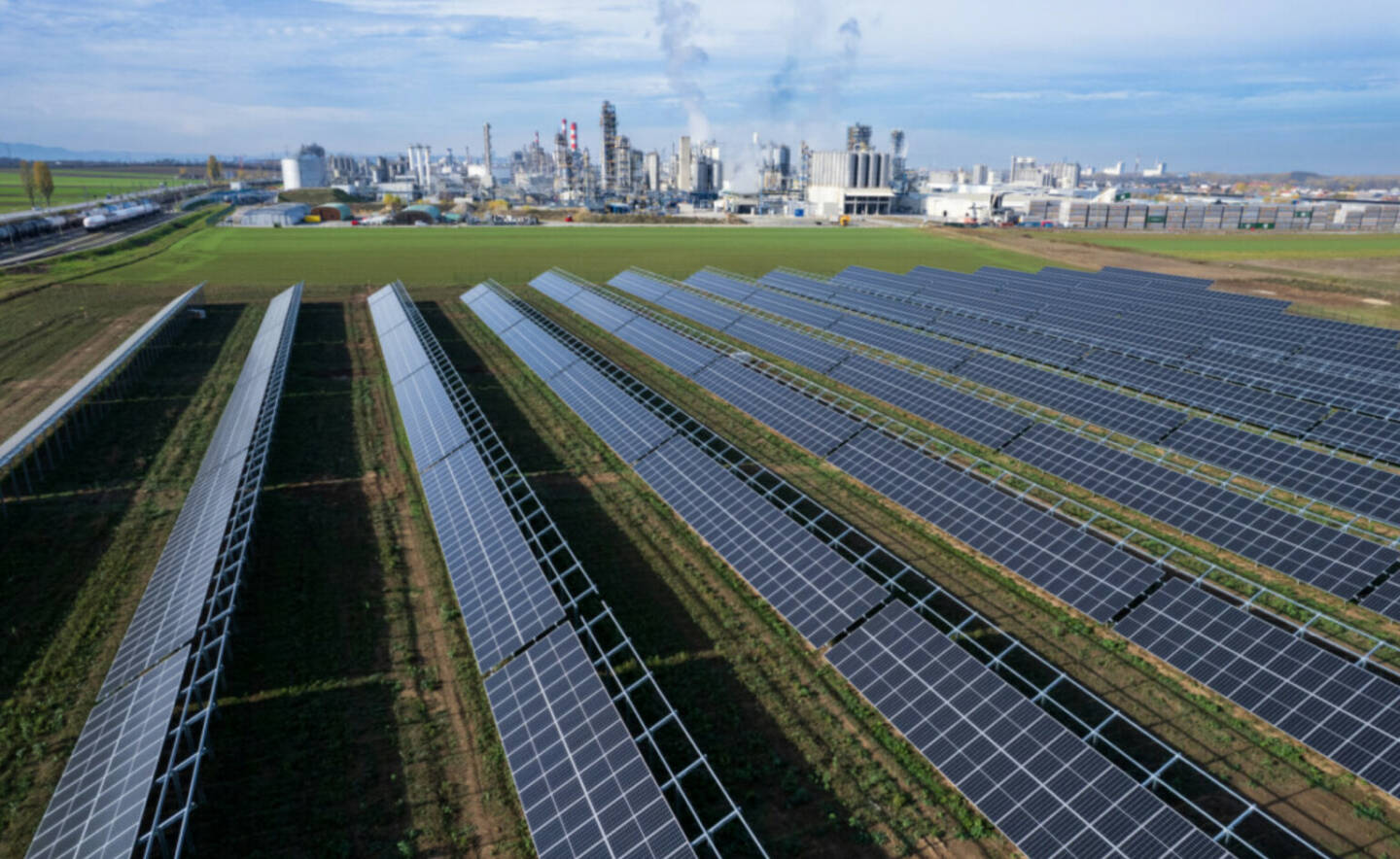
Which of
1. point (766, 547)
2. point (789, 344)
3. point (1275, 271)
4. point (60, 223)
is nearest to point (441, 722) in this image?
point (766, 547)

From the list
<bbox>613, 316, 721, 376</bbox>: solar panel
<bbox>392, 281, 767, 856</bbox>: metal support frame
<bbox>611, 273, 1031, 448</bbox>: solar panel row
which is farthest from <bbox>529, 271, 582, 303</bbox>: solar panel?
<bbox>392, 281, 767, 856</bbox>: metal support frame

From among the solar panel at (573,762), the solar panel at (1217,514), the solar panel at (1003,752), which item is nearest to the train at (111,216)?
the solar panel at (573,762)

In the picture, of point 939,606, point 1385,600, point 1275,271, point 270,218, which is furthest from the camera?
point 270,218

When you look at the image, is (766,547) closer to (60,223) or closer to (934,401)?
(934,401)

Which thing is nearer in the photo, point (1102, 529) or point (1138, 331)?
point (1102, 529)

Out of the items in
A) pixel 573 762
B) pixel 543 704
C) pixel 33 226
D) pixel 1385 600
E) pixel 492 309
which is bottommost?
pixel 573 762

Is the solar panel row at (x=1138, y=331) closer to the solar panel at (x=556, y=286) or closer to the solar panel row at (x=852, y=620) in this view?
the solar panel at (x=556, y=286)

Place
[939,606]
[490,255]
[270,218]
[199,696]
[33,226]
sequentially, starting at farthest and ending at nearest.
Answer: [270,218] → [33,226] → [490,255] → [939,606] → [199,696]
